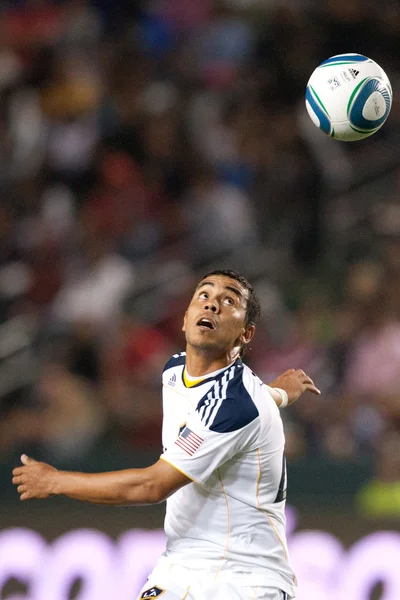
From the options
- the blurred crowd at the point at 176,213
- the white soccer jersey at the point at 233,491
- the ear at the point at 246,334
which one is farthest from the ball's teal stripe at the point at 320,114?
the blurred crowd at the point at 176,213

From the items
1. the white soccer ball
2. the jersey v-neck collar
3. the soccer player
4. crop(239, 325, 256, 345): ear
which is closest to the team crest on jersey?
the soccer player

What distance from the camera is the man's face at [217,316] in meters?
4.39

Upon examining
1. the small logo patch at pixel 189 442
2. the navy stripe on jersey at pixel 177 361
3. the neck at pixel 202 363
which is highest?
the navy stripe on jersey at pixel 177 361

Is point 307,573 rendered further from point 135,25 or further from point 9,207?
point 135,25

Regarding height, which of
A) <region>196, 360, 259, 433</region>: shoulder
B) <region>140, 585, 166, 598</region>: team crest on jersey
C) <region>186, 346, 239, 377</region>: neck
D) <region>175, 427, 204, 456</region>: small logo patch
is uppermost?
A: <region>186, 346, 239, 377</region>: neck

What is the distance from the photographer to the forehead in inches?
178

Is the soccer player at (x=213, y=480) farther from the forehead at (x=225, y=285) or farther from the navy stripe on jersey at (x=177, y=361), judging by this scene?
the navy stripe on jersey at (x=177, y=361)

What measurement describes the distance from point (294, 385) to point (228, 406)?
33.5 inches

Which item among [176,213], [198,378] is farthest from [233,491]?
[176,213]

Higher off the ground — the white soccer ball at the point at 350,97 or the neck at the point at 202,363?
the white soccer ball at the point at 350,97

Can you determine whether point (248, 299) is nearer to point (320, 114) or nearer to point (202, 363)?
point (202, 363)

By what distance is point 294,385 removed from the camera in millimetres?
4922

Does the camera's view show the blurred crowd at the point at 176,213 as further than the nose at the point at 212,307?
Yes

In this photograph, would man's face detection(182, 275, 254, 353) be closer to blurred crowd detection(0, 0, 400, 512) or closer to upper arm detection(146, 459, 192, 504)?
upper arm detection(146, 459, 192, 504)
